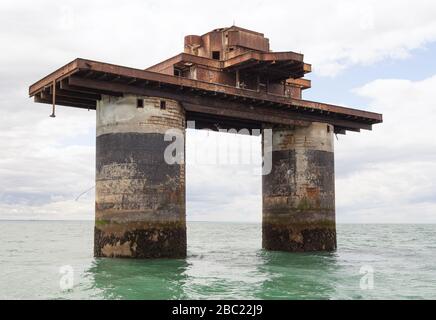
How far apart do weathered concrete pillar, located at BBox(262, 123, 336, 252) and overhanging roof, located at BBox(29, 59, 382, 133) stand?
134 centimetres

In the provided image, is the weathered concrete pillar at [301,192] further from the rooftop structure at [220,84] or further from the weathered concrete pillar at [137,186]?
the weathered concrete pillar at [137,186]

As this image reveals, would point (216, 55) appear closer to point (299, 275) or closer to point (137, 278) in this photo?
point (299, 275)

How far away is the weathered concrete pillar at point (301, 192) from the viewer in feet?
106

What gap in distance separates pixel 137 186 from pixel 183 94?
5198mm

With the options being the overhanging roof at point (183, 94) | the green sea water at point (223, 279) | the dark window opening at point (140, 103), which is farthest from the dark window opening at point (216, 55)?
the green sea water at point (223, 279)

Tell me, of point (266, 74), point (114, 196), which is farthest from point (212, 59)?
point (114, 196)

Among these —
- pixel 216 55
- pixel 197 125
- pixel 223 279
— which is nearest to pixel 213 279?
pixel 223 279

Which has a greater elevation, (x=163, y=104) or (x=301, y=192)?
(x=163, y=104)

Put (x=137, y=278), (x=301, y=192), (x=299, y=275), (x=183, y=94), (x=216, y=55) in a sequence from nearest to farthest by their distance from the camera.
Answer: (x=137, y=278) < (x=299, y=275) < (x=183, y=94) < (x=216, y=55) < (x=301, y=192)

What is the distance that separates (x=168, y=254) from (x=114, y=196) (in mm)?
3586

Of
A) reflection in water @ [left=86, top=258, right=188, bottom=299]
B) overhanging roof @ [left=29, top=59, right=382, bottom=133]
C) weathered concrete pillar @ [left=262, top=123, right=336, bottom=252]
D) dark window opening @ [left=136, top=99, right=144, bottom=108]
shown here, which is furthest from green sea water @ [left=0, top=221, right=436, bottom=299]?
overhanging roof @ [left=29, top=59, right=382, bottom=133]

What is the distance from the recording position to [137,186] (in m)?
25.4

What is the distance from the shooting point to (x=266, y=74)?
31.6m

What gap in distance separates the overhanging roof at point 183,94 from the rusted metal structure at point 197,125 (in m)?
0.05
